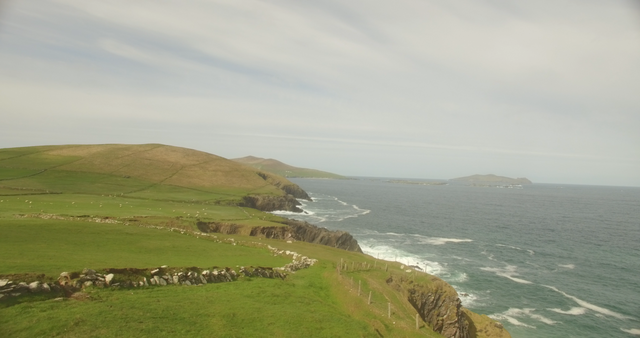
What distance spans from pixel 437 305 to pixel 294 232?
36.5 m

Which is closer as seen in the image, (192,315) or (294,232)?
(192,315)

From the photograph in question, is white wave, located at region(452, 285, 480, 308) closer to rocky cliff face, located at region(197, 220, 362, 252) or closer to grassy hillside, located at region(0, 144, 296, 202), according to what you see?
rocky cliff face, located at region(197, 220, 362, 252)

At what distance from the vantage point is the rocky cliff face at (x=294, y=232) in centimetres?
6238

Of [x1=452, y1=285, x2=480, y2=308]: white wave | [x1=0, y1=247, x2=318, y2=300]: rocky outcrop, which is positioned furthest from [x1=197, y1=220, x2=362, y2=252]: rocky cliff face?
[x1=0, y1=247, x2=318, y2=300]: rocky outcrop

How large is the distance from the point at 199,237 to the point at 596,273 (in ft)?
257

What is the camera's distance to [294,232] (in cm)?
7125

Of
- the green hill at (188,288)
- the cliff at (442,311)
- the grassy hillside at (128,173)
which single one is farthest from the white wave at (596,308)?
the grassy hillside at (128,173)

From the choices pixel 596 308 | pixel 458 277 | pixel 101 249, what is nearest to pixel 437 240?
pixel 458 277

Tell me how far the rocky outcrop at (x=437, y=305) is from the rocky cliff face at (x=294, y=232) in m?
30.6

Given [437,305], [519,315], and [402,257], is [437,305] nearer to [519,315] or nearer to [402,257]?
[519,315]

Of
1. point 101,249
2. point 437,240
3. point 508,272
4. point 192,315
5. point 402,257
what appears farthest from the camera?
point 437,240

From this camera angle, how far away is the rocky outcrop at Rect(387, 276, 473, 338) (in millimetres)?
39125

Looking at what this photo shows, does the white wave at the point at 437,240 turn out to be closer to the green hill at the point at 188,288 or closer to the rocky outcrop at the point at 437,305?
the green hill at the point at 188,288

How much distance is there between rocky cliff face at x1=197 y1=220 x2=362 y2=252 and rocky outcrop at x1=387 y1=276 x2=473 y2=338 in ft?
100
